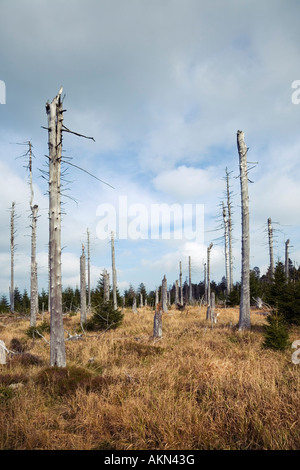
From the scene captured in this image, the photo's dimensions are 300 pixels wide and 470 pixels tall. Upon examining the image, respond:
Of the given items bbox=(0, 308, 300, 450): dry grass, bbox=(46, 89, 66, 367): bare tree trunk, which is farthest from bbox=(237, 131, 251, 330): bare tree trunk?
bbox=(46, 89, 66, 367): bare tree trunk

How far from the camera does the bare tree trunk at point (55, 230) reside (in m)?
6.63

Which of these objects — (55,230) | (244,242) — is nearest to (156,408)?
(55,230)

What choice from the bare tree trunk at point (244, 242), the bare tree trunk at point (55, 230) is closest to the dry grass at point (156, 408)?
the bare tree trunk at point (55, 230)

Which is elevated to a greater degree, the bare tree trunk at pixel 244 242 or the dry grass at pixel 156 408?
the bare tree trunk at pixel 244 242

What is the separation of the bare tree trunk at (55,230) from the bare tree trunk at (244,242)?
7.71 metres

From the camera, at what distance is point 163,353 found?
7.97m

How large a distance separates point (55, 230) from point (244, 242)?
8.50 metres

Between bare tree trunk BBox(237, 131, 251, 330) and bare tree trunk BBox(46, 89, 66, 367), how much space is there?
771 centimetres

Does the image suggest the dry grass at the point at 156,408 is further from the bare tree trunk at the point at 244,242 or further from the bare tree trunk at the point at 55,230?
the bare tree trunk at the point at 244,242

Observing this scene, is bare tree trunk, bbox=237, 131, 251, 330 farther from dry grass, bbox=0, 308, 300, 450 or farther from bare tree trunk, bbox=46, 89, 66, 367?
bare tree trunk, bbox=46, 89, 66, 367

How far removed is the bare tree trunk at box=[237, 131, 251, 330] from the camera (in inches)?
441

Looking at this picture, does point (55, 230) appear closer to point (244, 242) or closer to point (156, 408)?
point (156, 408)

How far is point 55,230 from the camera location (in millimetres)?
6875
